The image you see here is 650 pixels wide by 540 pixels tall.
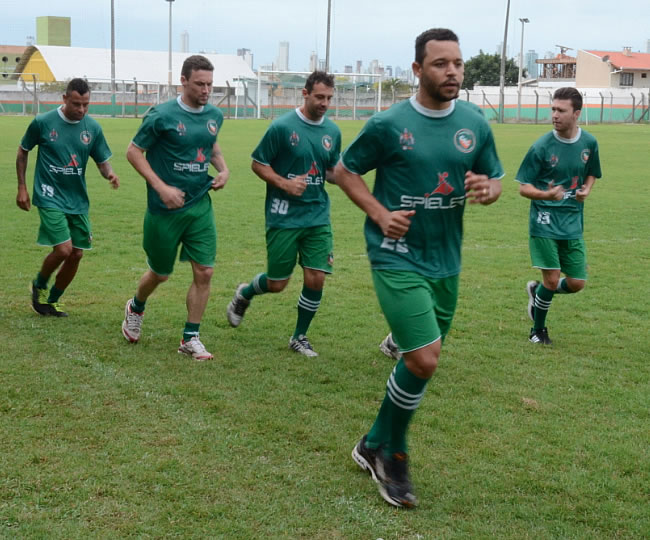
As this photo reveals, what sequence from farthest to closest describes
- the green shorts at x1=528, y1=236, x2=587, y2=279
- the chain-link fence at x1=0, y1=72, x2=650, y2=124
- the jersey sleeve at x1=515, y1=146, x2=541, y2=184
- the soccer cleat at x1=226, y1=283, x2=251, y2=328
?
the chain-link fence at x1=0, y1=72, x2=650, y2=124, the soccer cleat at x1=226, y1=283, x2=251, y2=328, the green shorts at x1=528, y1=236, x2=587, y2=279, the jersey sleeve at x1=515, y1=146, x2=541, y2=184

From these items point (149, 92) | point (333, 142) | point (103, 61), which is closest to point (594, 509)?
point (333, 142)

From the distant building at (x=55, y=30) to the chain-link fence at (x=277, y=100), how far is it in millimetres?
51480

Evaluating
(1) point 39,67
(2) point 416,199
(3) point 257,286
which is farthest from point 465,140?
(1) point 39,67

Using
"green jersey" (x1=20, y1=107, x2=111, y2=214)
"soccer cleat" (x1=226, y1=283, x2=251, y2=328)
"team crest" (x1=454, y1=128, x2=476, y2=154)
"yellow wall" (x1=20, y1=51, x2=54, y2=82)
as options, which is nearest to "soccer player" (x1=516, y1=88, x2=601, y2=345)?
"soccer cleat" (x1=226, y1=283, x2=251, y2=328)

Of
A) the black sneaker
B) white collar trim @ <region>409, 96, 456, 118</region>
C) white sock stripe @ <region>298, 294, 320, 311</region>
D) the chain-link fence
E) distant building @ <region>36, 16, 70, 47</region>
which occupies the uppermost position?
distant building @ <region>36, 16, 70, 47</region>

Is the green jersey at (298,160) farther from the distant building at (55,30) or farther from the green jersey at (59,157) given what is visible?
the distant building at (55,30)

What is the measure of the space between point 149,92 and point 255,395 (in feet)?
179

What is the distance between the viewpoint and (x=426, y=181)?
435 cm

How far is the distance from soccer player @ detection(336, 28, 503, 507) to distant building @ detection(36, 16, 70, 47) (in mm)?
111168

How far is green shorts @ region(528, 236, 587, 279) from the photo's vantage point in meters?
7.35

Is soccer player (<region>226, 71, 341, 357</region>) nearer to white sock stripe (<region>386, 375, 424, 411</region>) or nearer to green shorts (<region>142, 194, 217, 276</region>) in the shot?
green shorts (<region>142, 194, 217, 276</region>)

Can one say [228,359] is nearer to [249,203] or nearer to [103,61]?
[249,203]

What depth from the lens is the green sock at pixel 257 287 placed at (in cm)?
727

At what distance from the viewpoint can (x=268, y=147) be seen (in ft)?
22.4
